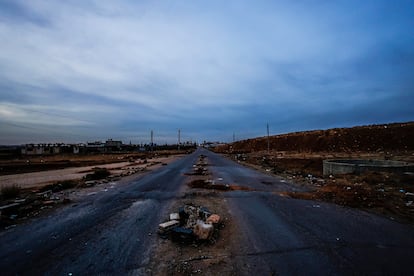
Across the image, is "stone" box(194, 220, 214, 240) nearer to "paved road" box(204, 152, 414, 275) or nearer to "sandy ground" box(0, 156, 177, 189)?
"paved road" box(204, 152, 414, 275)

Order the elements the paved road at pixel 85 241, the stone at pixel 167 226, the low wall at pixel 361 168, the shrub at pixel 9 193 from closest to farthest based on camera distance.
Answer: the paved road at pixel 85 241, the stone at pixel 167 226, the shrub at pixel 9 193, the low wall at pixel 361 168

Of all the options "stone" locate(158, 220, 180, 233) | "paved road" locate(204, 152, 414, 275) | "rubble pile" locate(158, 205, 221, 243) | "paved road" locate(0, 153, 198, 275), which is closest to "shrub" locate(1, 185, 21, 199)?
"paved road" locate(0, 153, 198, 275)

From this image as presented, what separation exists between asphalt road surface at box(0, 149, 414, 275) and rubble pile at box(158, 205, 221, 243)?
0.40m

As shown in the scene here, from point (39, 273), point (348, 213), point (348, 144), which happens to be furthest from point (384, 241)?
point (348, 144)

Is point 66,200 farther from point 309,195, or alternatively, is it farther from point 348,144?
point 348,144

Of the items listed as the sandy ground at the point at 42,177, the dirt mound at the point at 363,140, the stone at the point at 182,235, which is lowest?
the sandy ground at the point at 42,177

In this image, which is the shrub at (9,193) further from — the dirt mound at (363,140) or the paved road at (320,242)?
the dirt mound at (363,140)

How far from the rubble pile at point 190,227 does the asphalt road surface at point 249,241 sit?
0.40 meters

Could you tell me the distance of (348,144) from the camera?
6006 centimetres

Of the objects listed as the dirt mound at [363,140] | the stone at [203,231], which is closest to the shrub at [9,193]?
the stone at [203,231]

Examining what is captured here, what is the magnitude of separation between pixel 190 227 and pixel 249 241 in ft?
4.86

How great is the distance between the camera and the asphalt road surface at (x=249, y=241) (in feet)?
14.8

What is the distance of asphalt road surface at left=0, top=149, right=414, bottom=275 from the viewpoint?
4523mm

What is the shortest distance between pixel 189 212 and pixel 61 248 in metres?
3.27
